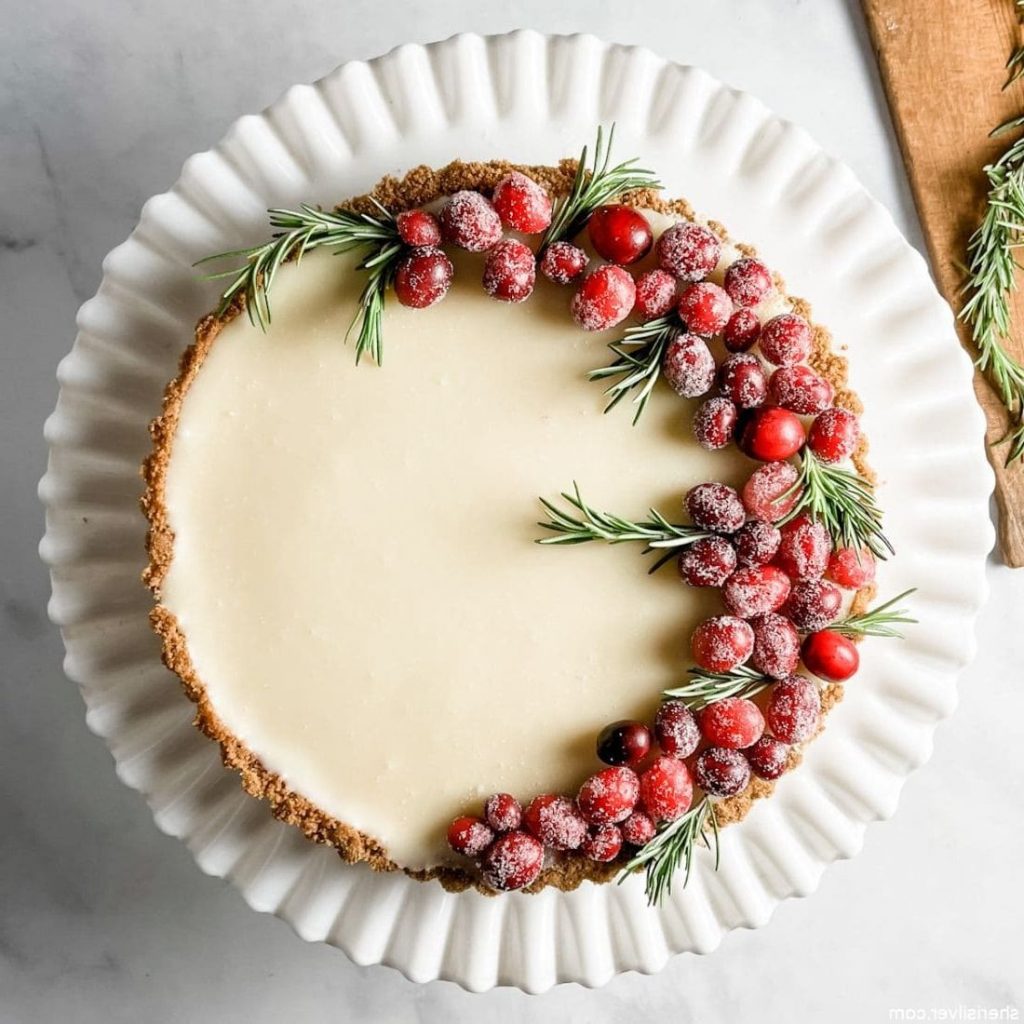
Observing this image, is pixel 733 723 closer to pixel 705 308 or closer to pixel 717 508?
pixel 717 508

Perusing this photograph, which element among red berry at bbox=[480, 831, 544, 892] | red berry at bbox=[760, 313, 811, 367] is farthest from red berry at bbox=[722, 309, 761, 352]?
red berry at bbox=[480, 831, 544, 892]

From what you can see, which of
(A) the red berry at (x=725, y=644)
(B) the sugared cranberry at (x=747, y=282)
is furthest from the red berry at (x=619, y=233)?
(A) the red berry at (x=725, y=644)

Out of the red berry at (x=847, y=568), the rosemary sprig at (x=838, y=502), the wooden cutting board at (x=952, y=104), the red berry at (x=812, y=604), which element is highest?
the wooden cutting board at (x=952, y=104)

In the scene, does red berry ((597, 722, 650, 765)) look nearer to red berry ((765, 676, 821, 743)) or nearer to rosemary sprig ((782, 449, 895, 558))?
red berry ((765, 676, 821, 743))

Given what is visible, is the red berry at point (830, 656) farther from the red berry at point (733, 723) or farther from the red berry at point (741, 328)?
the red berry at point (741, 328)

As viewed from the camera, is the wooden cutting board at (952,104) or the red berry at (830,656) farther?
the wooden cutting board at (952,104)
